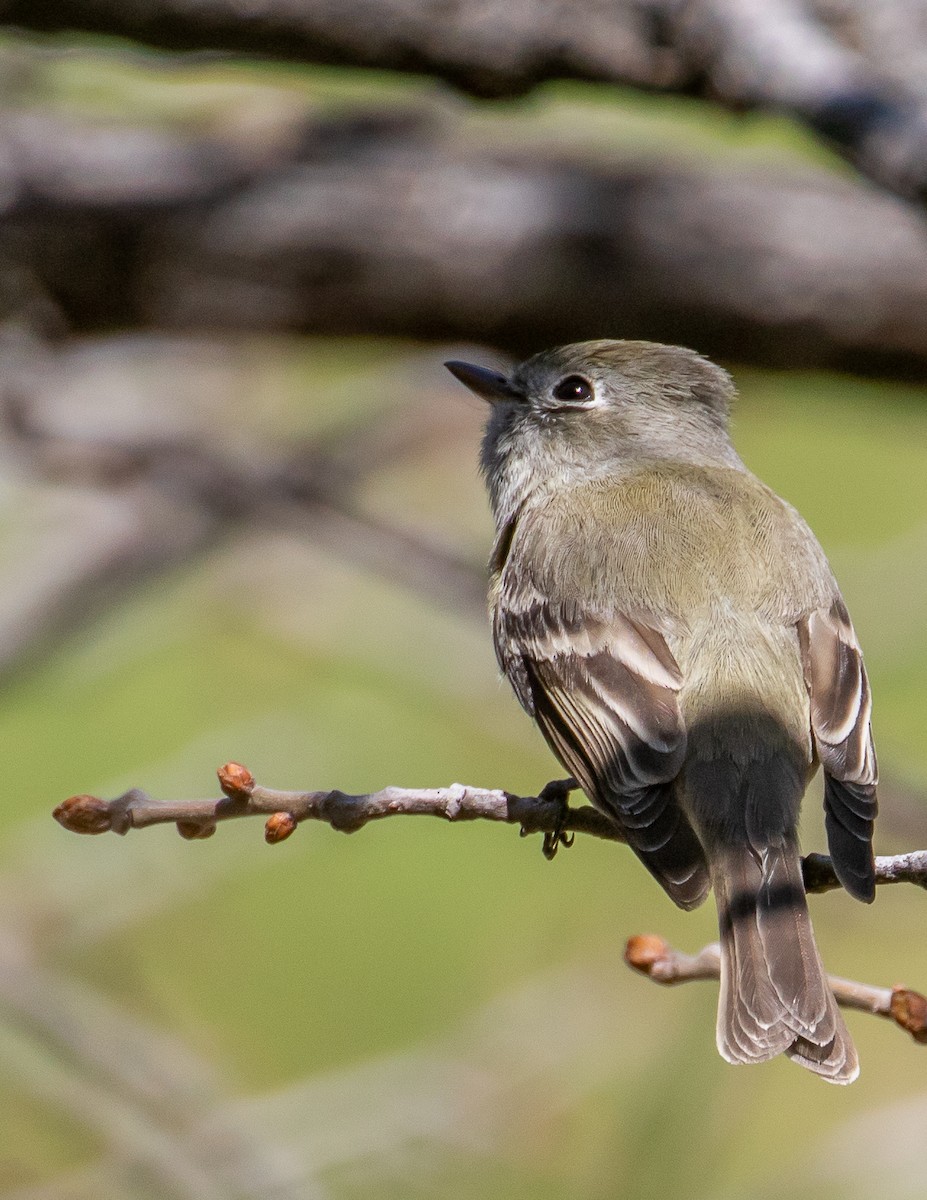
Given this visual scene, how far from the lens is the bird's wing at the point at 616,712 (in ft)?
9.66

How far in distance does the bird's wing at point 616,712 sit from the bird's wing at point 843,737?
0.86 ft

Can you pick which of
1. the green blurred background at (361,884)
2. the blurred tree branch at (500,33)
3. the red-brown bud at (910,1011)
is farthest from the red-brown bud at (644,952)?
the blurred tree branch at (500,33)

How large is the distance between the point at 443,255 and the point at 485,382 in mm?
1046

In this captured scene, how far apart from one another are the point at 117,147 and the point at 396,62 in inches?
39.4

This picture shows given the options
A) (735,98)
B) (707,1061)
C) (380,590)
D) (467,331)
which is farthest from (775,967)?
(380,590)

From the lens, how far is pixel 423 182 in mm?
5227

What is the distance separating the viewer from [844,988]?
8.72 feet

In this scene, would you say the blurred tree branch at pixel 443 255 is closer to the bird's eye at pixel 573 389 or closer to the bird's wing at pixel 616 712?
the bird's eye at pixel 573 389

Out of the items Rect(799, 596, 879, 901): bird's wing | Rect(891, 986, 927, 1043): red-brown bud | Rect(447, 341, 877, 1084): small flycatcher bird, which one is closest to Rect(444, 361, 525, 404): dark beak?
Rect(447, 341, 877, 1084): small flycatcher bird

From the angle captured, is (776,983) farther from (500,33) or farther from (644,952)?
(500,33)

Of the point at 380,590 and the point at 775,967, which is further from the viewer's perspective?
the point at 380,590

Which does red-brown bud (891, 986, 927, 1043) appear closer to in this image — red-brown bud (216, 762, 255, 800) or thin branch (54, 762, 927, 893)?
thin branch (54, 762, 927, 893)

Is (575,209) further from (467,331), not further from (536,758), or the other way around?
(536,758)

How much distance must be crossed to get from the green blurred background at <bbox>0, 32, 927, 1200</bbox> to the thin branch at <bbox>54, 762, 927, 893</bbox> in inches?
48.1
